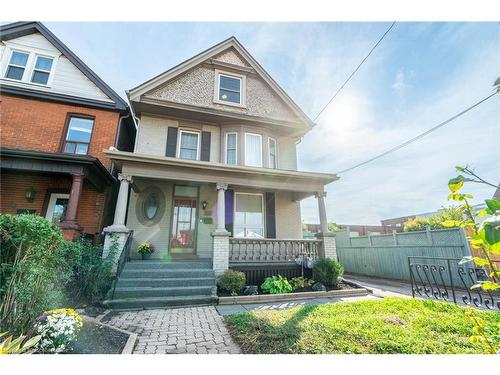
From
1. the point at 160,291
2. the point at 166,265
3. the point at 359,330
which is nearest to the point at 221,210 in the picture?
the point at 166,265

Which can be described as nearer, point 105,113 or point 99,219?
point 99,219

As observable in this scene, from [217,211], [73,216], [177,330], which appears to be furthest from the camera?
[217,211]

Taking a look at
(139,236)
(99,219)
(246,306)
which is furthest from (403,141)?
(99,219)

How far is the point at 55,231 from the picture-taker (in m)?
3.68

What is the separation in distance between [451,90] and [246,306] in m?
6.28

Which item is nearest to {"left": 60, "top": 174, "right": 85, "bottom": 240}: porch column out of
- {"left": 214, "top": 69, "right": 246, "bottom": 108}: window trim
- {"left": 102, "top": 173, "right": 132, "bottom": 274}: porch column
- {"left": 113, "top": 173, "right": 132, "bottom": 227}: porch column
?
{"left": 102, "top": 173, "right": 132, "bottom": 274}: porch column

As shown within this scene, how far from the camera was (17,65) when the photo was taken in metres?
8.88

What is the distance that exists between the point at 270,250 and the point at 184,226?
10.9ft

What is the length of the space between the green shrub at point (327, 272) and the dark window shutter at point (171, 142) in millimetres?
6519

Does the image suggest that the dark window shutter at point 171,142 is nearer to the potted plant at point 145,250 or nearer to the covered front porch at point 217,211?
the covered front porch at point 217,211

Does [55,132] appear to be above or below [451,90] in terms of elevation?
above

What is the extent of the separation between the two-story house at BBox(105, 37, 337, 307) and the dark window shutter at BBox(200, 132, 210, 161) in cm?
4

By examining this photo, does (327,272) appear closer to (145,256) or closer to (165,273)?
(165,273)
